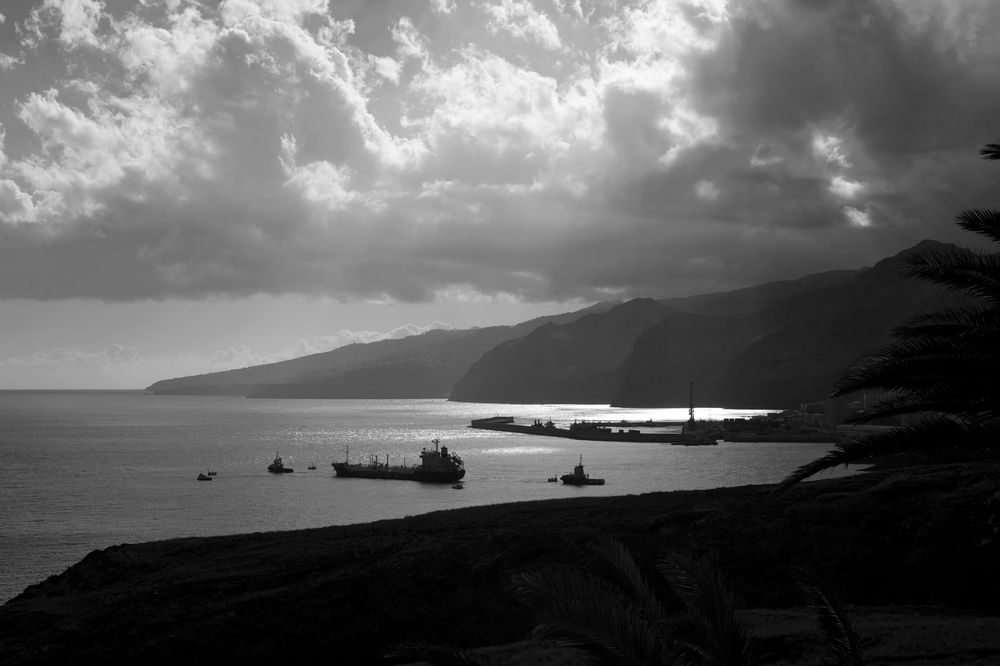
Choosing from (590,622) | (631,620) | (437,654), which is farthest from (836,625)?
(437,654)

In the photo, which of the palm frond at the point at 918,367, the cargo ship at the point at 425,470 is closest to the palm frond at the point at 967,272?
the palm frond at the point at 918,367

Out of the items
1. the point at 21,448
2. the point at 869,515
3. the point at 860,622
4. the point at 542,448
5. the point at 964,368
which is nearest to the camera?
the point at 964,368

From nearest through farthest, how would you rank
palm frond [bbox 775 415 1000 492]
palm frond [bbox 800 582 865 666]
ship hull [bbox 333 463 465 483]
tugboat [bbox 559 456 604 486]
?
palm frond [bbox 800 582 865 666] → palm frond [bbox 775 415 1000 492] → tugboat [bbox 559 456 604 486] → ship hull [bbox 333 463 465 483]

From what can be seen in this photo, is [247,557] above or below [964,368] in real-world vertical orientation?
below

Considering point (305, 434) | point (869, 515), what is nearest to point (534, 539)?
point (869, 515)

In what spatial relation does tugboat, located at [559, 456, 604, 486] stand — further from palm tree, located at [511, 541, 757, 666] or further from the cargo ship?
palm tree, located at [511, 541, 757, 666]

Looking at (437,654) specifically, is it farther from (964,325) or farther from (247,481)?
(247,481)

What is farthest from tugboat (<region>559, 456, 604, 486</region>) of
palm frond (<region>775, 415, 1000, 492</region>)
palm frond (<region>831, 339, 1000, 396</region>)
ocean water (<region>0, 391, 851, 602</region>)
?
palm frond (<region>775, 415, 1000, 492</region>)

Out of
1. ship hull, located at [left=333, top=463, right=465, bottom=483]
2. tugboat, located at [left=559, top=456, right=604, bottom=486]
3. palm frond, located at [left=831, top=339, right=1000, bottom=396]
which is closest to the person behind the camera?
palm frond, located at [left=831, top=339, right=1000, bottom=396]

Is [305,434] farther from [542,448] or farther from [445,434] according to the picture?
[542,448]
